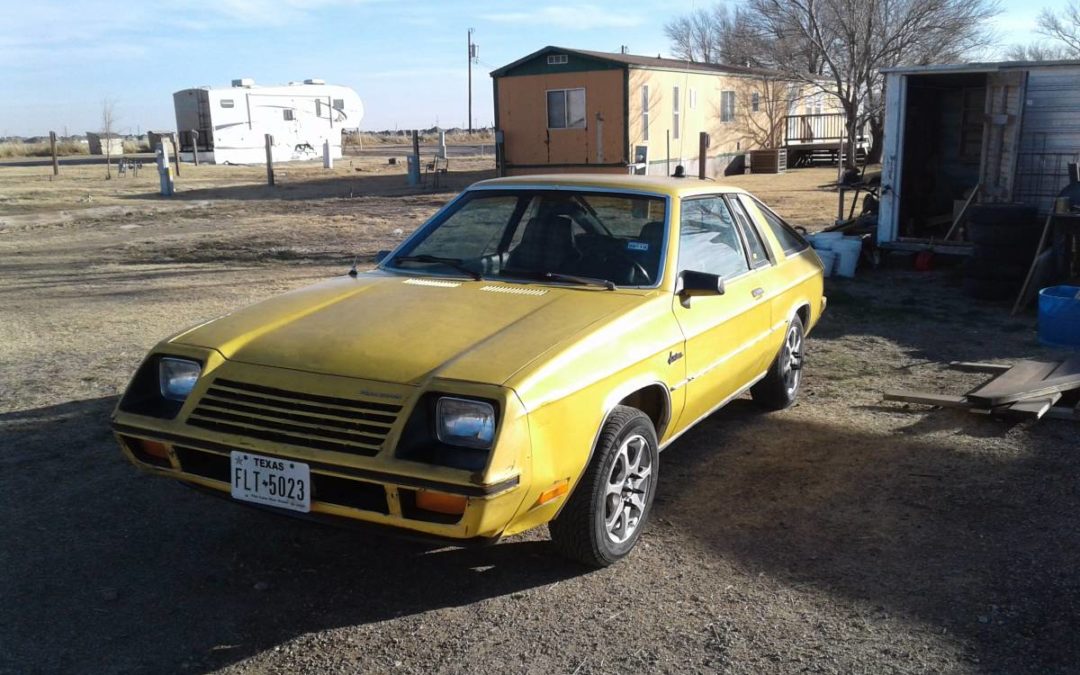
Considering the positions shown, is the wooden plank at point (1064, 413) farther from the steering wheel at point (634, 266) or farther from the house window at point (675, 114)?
the house window at point (675, 114)

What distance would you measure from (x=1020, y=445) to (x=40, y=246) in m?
14.7

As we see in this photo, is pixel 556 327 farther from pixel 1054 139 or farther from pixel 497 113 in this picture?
pixel 497 113

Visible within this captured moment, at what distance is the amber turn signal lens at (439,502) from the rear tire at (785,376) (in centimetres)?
302

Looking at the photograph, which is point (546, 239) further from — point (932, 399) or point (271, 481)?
point (932, 399)

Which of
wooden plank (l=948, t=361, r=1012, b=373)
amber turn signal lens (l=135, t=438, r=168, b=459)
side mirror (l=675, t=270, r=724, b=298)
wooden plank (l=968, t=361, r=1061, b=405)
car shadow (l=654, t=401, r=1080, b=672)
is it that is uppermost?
side mirror (l=675, t=270, r=724, b=298)

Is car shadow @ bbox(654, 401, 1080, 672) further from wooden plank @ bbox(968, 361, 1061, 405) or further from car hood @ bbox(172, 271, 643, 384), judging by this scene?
car hood @ bbox(172, 271, 643, 384)

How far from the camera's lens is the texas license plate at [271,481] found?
3.14 meters

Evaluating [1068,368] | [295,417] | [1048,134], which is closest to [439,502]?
[295,417]

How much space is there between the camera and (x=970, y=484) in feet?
15.0

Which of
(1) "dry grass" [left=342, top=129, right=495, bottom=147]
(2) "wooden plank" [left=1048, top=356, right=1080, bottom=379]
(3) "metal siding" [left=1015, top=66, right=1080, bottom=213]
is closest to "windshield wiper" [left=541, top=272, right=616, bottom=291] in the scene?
(2) "wooden plank" [left=1048, top=356, right=1080, bottom=379]

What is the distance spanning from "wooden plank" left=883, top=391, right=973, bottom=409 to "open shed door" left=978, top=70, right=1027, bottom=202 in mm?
6177

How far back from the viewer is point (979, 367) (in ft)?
21.6

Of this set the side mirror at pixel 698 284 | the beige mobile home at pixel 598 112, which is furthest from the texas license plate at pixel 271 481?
the beige mobile home at pixel 598 112

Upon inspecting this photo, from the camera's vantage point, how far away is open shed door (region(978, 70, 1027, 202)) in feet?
35.0
